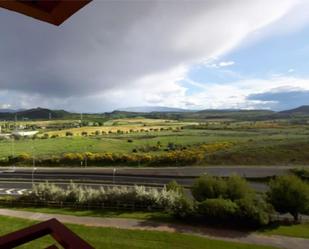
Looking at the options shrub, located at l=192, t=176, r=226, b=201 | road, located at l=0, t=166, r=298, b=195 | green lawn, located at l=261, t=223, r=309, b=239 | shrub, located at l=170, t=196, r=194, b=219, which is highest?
shrub, located at l=192, t=176, r=226, b=201

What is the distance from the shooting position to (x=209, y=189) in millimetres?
31250

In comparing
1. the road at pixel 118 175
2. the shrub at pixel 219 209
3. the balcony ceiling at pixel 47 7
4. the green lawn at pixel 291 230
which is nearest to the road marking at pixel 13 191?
the road at pixel 118 175

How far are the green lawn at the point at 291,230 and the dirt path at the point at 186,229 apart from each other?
745 millimetres

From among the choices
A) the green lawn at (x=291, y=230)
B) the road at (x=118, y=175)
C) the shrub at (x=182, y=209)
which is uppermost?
the shrub at (x=182, y=209)

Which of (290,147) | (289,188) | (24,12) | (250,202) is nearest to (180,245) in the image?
(250,202)

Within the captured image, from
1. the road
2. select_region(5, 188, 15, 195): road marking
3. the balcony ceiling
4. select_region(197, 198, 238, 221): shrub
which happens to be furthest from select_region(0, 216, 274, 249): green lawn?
the balcony ceiling

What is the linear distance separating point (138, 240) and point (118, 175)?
1064 inches

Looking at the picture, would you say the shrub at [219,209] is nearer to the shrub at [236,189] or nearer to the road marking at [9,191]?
the shrub at [236,189]

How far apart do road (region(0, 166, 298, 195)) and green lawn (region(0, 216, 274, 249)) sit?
1722cm

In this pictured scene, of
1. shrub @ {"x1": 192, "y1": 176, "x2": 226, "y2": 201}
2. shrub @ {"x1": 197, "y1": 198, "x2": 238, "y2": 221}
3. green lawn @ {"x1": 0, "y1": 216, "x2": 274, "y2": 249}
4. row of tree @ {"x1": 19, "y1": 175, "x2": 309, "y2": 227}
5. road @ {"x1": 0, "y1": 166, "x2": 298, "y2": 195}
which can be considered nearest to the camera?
green lawn @ {"x1": 0, "y1": 216, "x2": 274, "y2": 249}

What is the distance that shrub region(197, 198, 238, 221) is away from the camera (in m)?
27.6

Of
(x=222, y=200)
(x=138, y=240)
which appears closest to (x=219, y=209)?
(x=222, y=200)

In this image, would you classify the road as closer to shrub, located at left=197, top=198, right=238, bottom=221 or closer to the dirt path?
the dirt path

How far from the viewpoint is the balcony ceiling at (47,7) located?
3.21 metres
